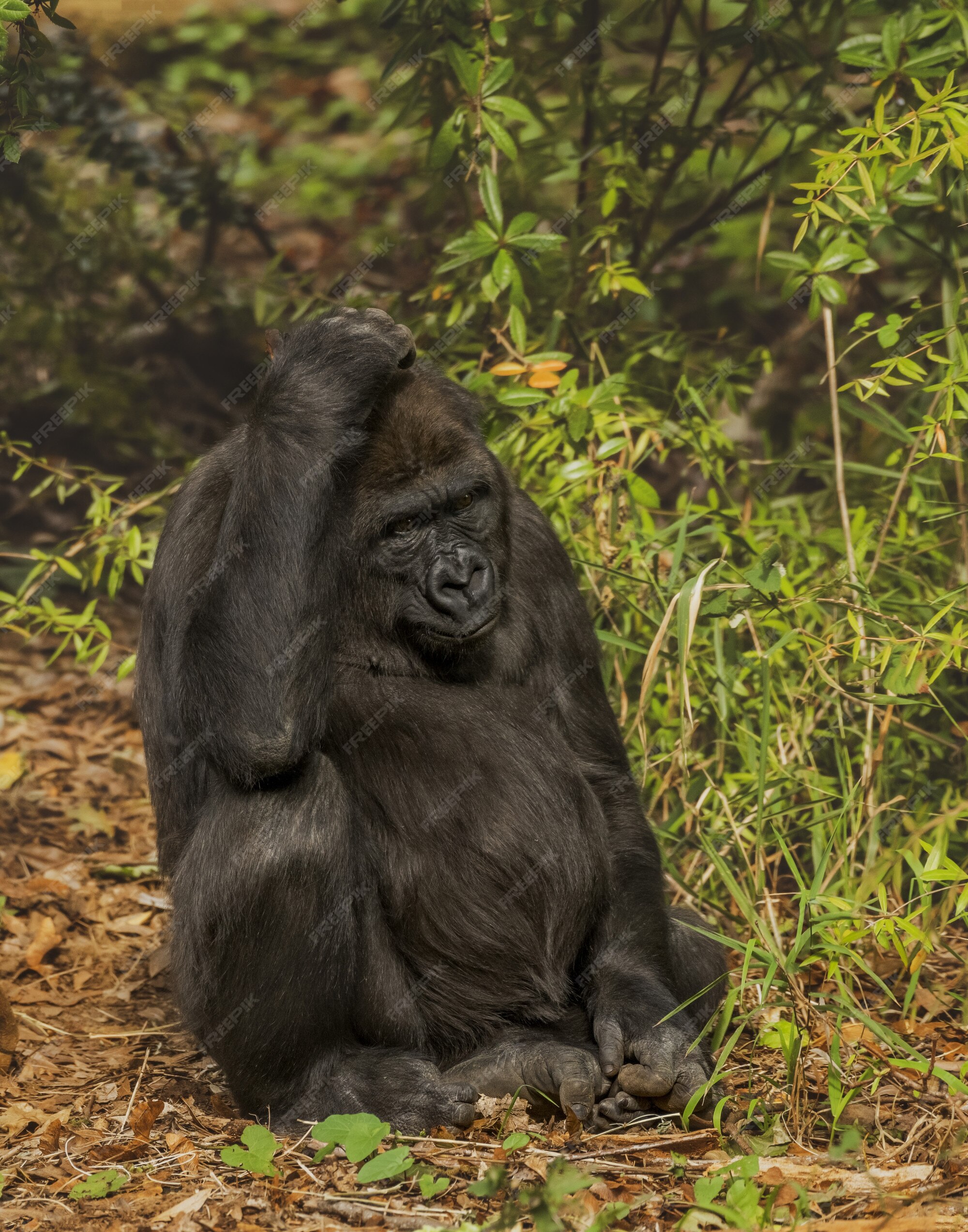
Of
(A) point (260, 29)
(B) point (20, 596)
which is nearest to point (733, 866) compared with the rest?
(B) point (20, 596)

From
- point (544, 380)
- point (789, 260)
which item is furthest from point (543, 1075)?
point (789, 260)

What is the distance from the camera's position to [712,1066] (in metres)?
4.27

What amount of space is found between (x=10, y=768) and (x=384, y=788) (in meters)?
3.44

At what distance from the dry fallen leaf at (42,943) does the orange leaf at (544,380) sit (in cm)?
325

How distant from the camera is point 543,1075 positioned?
13.1 ft

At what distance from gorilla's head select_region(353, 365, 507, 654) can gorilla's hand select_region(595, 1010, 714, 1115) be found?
1.35m

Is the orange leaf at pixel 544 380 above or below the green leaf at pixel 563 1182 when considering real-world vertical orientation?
above

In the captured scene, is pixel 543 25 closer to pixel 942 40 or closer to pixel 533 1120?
pixel 942 40

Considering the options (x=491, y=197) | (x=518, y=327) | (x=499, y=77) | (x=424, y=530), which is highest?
(x=499, y=77)

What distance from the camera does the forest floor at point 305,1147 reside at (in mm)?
3252

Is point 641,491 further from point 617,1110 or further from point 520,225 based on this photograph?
point 617,1110

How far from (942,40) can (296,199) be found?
575 cm

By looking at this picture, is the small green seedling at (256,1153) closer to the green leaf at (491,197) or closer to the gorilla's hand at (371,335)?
the gorilla's hand at (371,335)

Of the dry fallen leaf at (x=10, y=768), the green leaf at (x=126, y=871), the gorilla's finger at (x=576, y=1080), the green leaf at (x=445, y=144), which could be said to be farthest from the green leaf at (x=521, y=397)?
the dry fallen leaf at (x=10, y=768)
